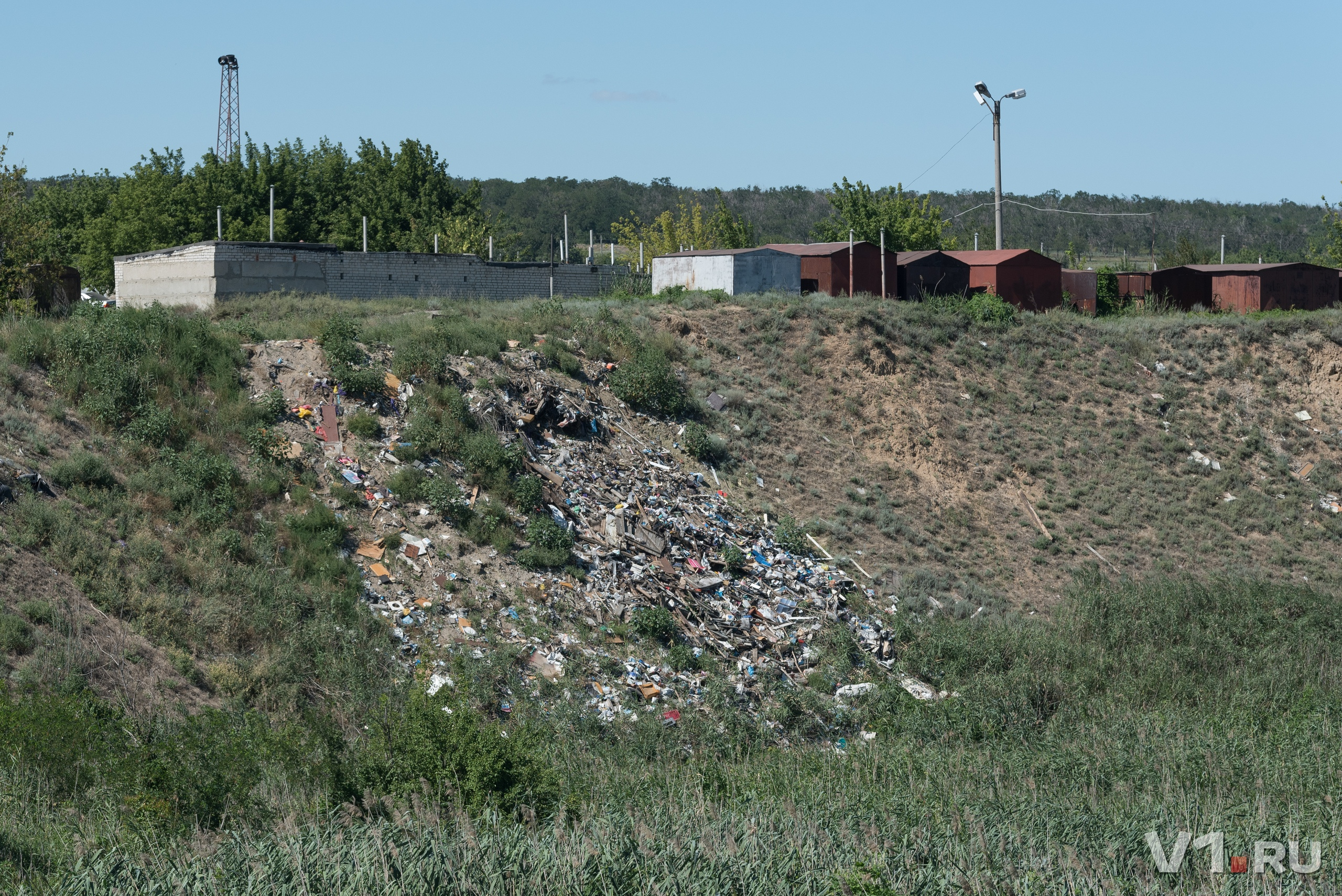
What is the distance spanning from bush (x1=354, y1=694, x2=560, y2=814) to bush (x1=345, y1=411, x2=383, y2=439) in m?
8.97

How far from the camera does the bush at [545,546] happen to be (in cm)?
1523

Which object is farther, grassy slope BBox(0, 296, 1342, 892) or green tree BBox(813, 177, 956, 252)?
green tree BBox(813, 177, 956, 252)

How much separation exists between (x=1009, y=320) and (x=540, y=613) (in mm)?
18796

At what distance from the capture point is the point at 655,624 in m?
14.7

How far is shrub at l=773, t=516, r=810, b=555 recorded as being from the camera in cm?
1800

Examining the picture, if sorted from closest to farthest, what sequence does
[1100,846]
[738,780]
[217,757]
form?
[1100,846], [217,757], [738,780]

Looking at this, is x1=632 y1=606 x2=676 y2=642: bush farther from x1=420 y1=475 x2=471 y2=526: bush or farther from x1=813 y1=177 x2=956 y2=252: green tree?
x1=813 y1=177 x2=956 y2=252: green tree

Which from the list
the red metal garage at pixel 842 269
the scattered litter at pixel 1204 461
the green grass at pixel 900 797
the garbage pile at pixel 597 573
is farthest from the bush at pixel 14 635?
the scattered litter at pixel 1204 461

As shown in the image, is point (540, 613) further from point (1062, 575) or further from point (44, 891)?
point (1062, 575)

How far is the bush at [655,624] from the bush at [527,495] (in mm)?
2451

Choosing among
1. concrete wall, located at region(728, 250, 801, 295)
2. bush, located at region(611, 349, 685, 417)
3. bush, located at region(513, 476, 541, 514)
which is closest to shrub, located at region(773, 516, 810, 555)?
bush, located at region(611, 349, 685, 417)

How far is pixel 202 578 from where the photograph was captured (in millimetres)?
12922

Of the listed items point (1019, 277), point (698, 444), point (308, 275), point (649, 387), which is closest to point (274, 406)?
point (649, 387)

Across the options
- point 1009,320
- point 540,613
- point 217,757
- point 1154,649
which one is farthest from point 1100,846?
point 1009,320
